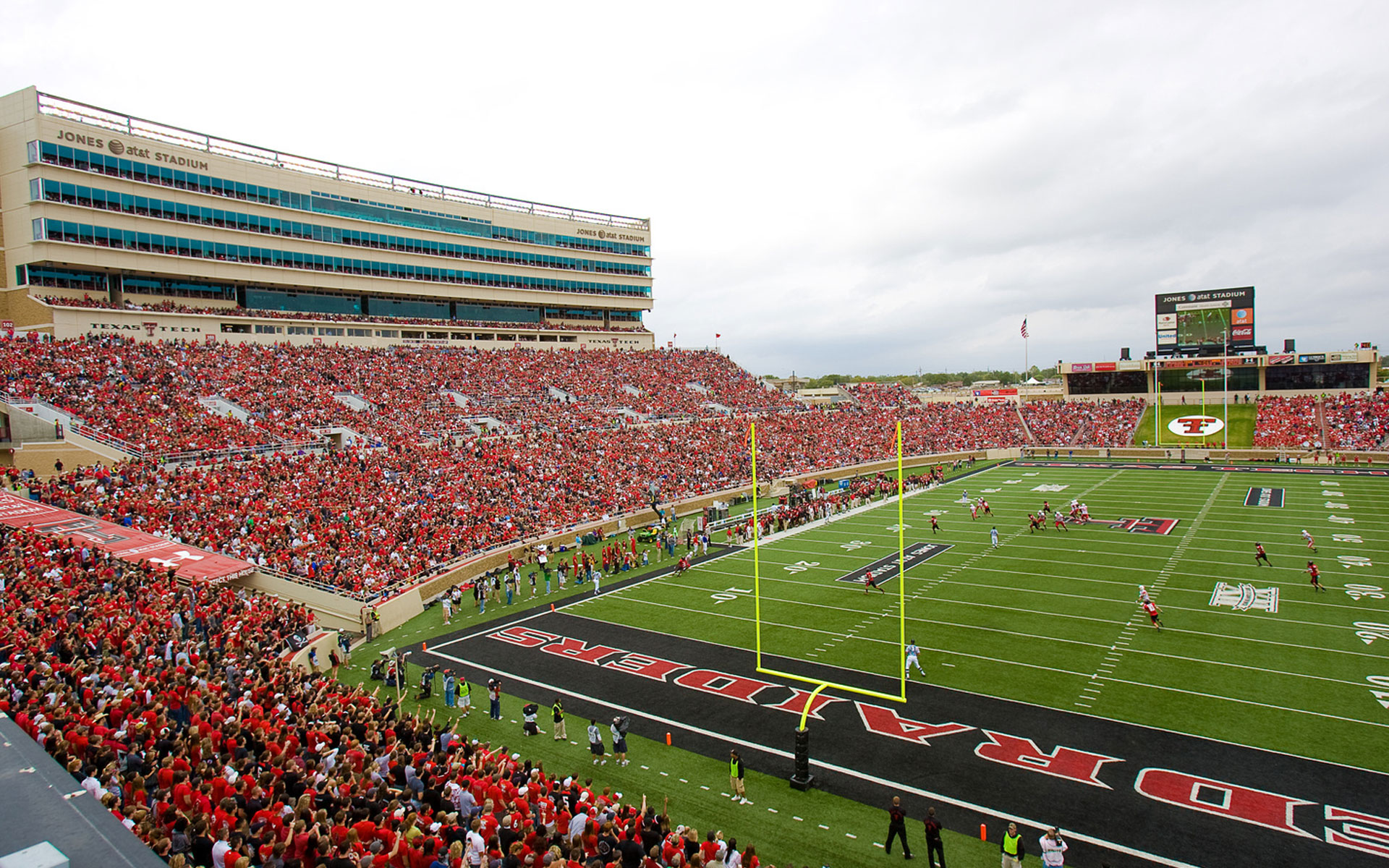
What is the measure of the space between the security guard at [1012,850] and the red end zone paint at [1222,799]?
3.59 m

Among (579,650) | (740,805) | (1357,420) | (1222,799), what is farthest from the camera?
(1357,420)

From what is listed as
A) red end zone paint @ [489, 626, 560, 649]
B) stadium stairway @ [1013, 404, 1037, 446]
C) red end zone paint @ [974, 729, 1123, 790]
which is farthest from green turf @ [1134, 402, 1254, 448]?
red end zone paint @ [489, 626, 560, 649]

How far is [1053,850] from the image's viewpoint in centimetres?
995

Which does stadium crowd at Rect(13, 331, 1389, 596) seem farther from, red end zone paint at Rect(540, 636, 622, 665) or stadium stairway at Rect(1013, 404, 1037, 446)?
red end zone paint at Rect(540, 636, 622, 665)

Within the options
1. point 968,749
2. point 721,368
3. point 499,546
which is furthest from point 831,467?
point 968,749

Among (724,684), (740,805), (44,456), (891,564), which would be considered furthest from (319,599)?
(891,564)

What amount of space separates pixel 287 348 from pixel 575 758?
125ft

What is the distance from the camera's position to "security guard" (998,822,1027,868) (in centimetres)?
1009

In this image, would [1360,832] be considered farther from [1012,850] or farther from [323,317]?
[323,317]

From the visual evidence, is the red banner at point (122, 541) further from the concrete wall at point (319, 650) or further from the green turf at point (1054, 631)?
the green turf at point (1054, 631)

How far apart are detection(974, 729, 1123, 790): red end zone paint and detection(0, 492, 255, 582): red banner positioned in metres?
18.9

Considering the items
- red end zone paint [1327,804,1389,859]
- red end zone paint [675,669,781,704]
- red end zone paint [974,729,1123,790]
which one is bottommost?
red end zone paint [675,669,781,704]

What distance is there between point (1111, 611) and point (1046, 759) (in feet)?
33.2

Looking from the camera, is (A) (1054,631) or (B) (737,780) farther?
(A) (1054,631)
